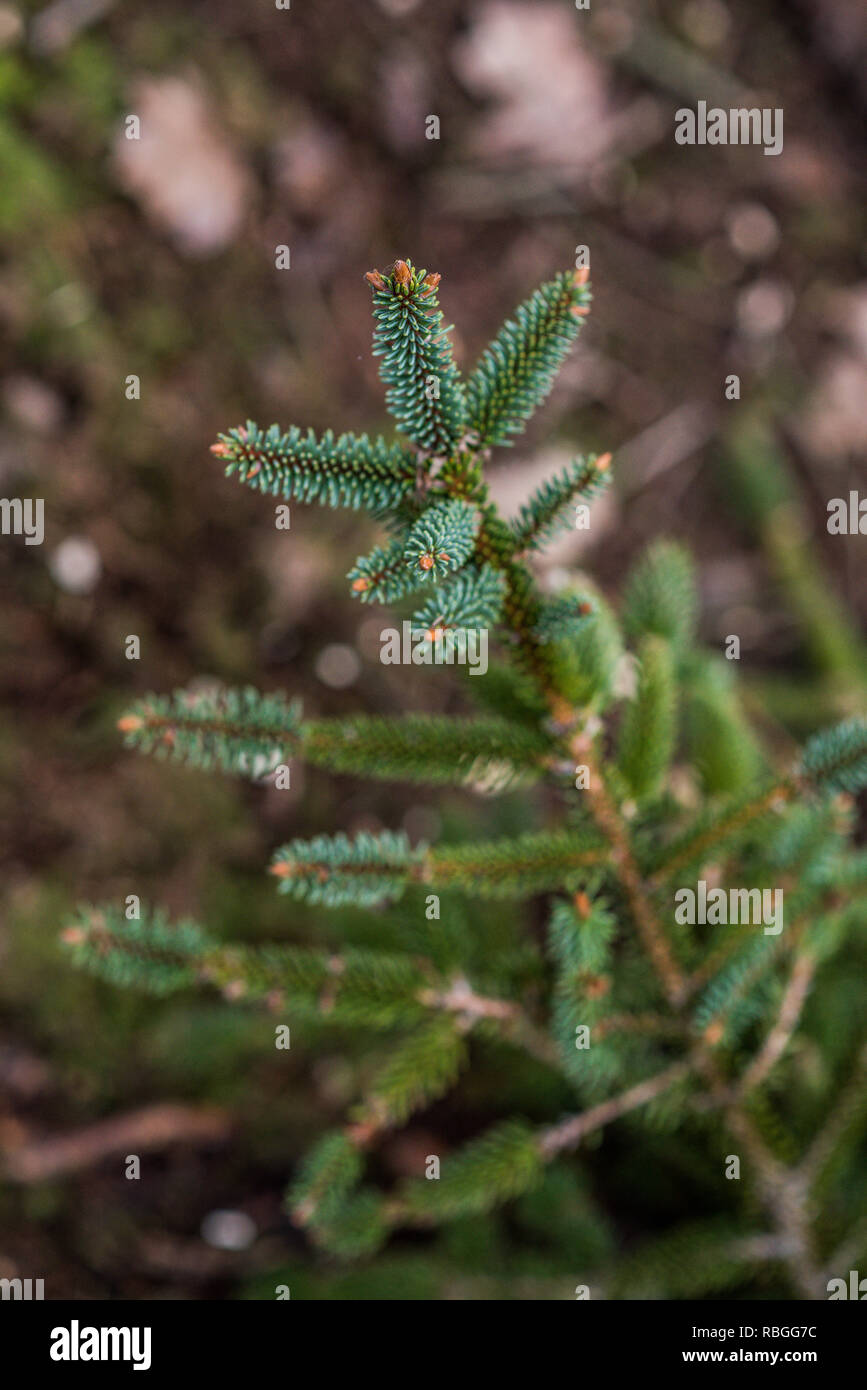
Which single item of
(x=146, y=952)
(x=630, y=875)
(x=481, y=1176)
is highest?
(x=630, y=875)

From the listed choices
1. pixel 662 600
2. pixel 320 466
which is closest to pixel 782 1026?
pixel 662 600

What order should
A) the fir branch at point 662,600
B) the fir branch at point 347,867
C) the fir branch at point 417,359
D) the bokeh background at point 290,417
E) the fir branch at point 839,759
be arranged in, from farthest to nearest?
1. the bokeh background at point 290,417
2. the fir branch at point 662,600
3. the fir branch at point 839,759
4. the fir branch at point 347,867
5. the fir branch at point 417,359

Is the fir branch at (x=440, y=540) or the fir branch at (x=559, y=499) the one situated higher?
the fir branch at (x=559, y=499)

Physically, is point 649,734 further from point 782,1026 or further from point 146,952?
point 146,952

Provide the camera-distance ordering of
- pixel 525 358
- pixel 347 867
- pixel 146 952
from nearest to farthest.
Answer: pixel 525 358 → pixel 347 867 → pixel 146 952

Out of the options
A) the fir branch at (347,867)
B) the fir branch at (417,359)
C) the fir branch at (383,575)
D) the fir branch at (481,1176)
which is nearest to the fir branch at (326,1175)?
the fir branch at (481,1176)

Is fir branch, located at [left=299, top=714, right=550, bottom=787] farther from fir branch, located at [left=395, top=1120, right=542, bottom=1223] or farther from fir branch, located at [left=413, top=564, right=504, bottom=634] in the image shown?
fir branch, located at [left=395, top=1120, right=542, bottom=1223]

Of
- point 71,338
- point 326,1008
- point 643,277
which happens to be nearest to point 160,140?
point 71,338

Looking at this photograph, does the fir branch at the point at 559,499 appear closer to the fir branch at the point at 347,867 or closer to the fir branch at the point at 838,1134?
the fir branch at the point at 347,867
